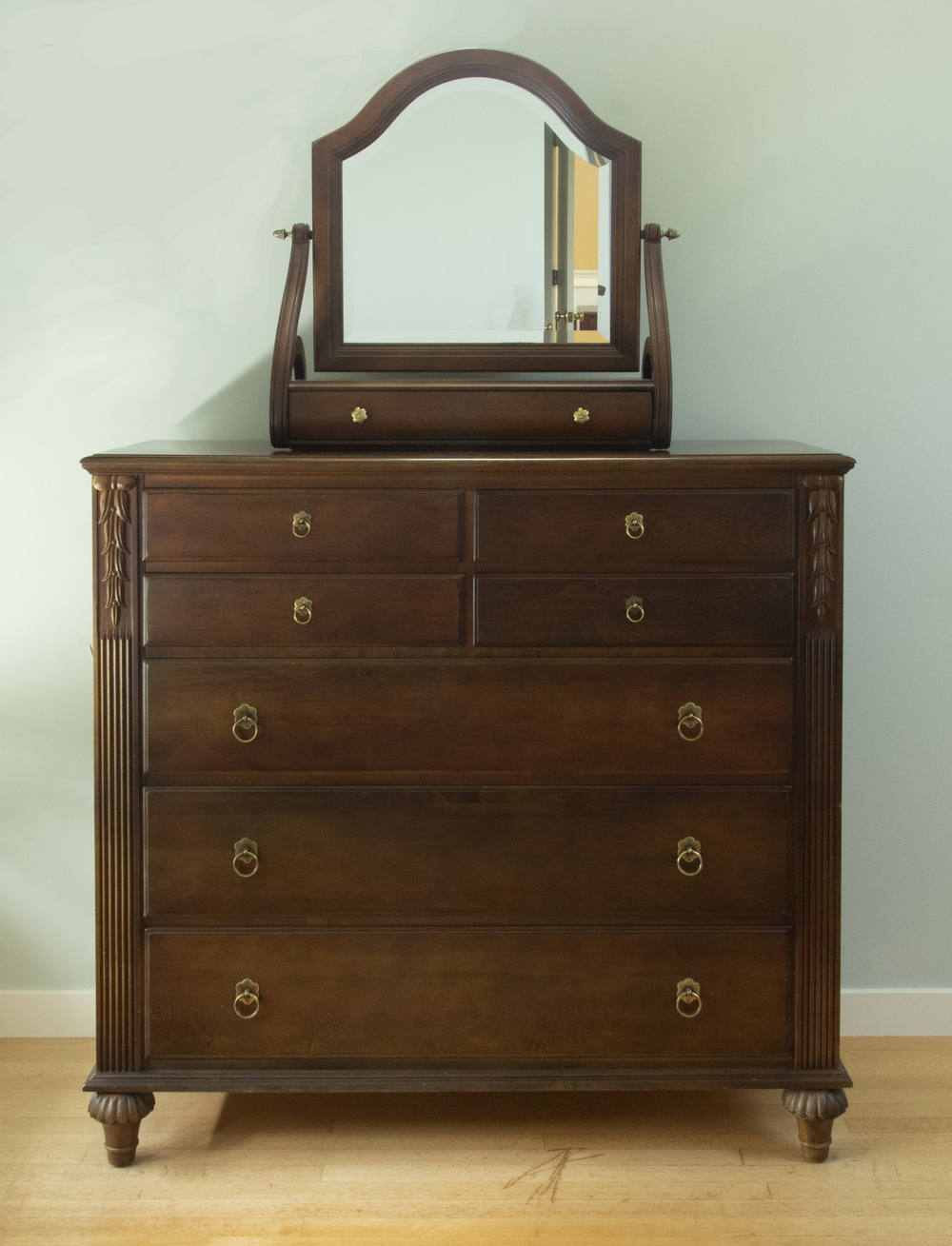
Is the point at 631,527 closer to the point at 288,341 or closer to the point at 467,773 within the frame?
the point at 467,773

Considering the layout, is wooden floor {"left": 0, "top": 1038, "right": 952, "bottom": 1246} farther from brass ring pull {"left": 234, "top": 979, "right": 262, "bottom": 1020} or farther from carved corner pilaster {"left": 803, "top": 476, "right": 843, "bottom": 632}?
carved corner pilaster {"left": 803, "top": 476, "right": 843, "bottom": 632}

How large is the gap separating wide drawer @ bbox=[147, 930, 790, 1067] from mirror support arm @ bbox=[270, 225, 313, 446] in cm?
96

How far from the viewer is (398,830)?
6.58 feet

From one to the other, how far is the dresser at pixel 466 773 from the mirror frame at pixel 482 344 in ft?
1.19

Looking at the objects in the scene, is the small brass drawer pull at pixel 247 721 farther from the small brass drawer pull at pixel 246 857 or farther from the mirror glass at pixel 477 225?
the mirror glass at pixel 477 225

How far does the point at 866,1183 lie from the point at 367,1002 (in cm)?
95

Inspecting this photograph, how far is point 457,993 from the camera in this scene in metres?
2.03

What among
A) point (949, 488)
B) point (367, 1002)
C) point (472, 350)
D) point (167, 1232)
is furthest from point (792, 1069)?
point (472, 350)

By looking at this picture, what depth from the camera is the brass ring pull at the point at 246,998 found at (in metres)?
2.02

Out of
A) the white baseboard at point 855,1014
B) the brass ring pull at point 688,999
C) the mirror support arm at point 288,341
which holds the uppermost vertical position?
the mirror support arm at point 288,341

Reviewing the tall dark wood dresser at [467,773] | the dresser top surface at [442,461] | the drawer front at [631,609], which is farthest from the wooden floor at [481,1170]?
the dresser top surface at [442,461]

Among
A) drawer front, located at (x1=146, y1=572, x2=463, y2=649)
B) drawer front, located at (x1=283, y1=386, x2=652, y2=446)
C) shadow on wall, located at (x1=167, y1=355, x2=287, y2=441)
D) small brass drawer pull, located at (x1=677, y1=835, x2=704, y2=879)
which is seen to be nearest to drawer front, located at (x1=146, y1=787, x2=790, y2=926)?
small brass drawer pull, located at (x1=677, y1=835, x2=704, y2=879)

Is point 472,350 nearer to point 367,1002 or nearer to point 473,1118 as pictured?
point 367,1002

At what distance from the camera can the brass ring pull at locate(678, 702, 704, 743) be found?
1990 millimetres
